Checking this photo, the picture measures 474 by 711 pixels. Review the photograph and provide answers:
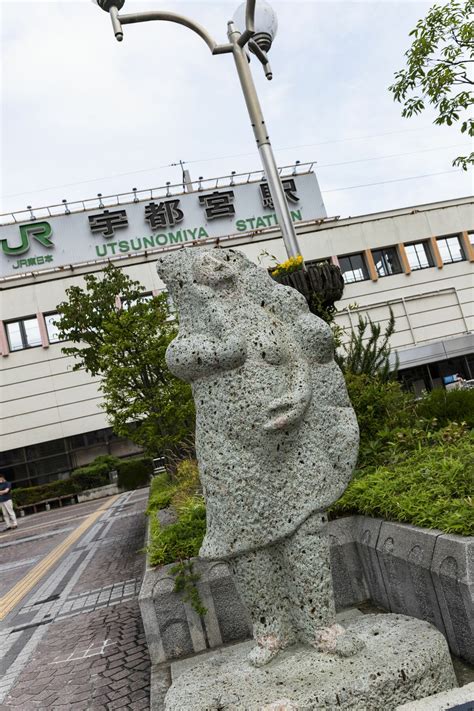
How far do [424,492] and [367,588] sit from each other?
0.86 meters

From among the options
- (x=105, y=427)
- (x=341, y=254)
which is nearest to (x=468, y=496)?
(x=105, y=427)

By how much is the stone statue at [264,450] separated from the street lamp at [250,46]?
4279mm

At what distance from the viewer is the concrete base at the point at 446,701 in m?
2.04

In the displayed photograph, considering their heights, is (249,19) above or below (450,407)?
above

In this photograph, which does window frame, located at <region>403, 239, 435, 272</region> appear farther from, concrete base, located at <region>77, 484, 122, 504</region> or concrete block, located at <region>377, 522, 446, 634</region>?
concrete block, located at <region>377, 522, 446, 634</region>

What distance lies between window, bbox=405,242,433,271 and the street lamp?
18960 mm

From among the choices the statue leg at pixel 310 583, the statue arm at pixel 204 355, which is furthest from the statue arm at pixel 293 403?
the statue leg at pixel 310 583

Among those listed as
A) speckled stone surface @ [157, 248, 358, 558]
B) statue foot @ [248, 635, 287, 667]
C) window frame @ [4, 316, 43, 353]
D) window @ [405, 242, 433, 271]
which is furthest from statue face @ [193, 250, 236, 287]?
window @ [405, 242, 433, 271]

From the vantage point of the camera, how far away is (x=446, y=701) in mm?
2092

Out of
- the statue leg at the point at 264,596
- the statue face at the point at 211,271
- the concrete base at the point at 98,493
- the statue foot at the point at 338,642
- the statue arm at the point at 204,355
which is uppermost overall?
the statue face at the point at 211,271

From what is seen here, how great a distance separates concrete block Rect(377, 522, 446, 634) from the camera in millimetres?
2973

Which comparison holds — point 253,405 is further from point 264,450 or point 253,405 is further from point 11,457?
point 11,457

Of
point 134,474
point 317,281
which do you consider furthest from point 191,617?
point 134,474

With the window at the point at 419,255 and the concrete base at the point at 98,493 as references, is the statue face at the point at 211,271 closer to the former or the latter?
the concrete base at the point at 98,493
